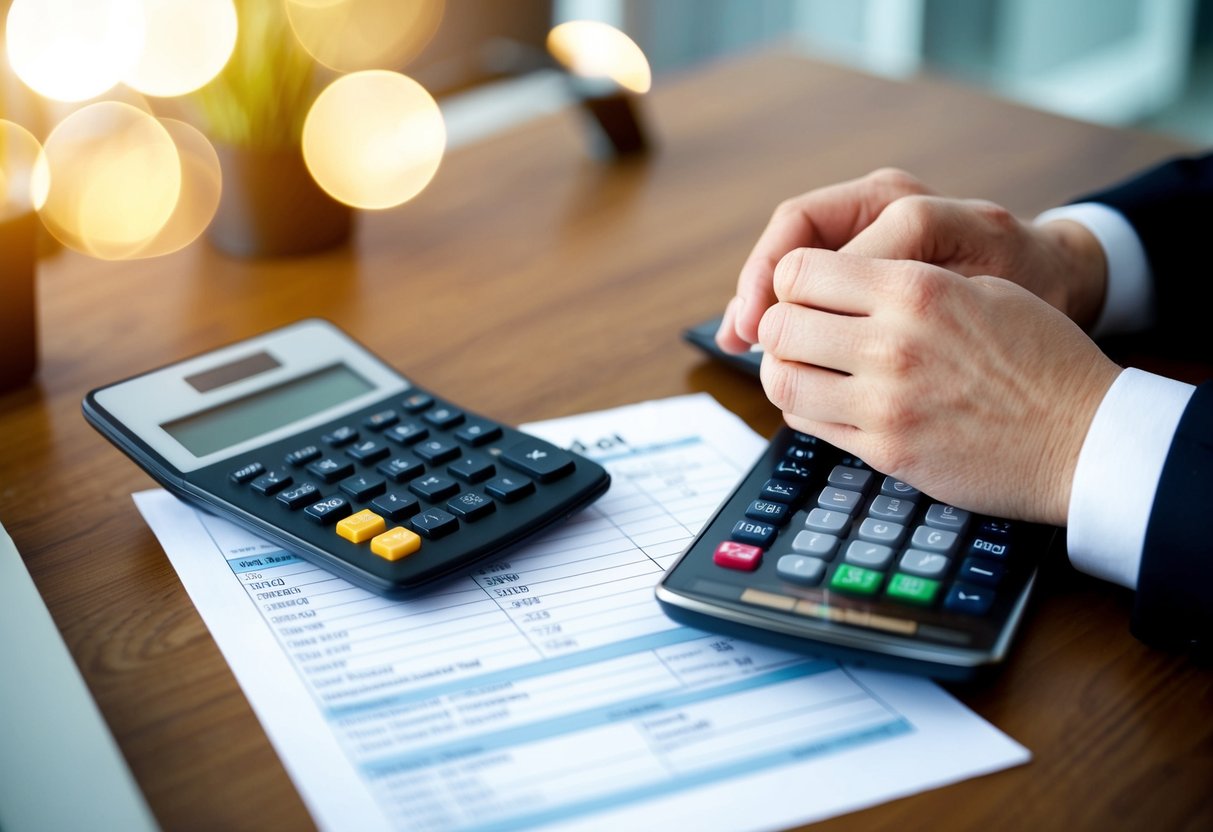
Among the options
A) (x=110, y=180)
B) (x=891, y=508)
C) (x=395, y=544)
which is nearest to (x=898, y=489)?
(x=891, y=508)

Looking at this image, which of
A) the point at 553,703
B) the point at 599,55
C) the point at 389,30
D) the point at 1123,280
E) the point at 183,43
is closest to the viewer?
the point at 553,703

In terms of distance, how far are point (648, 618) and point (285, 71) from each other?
1.77 ft

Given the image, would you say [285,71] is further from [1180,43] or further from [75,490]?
[1180,43]

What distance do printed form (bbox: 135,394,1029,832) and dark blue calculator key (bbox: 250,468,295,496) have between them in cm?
3

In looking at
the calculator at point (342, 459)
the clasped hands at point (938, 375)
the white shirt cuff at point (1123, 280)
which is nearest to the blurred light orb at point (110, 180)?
the calculator at point (342, 459)

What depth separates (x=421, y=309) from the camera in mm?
822

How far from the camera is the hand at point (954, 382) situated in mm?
520

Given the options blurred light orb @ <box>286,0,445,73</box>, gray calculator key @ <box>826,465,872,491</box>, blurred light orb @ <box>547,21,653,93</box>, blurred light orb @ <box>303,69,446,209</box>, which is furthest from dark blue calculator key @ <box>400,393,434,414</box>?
blurred light orb @ <box>286,0,445,73</box>

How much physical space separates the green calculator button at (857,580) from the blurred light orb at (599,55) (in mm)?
686

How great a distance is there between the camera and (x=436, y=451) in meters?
0.58

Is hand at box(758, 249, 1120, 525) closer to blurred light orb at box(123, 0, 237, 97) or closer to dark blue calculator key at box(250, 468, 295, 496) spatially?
dark blue calculator key at box(250, 468, 295, 496)

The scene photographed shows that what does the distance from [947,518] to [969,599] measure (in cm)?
6

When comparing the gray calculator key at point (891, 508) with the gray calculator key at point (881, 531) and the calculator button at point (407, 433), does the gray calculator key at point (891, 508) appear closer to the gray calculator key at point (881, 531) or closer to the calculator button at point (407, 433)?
the gray calculator key at point (881, 531)

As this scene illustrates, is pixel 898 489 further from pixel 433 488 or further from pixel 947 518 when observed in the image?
pixel 433 488
